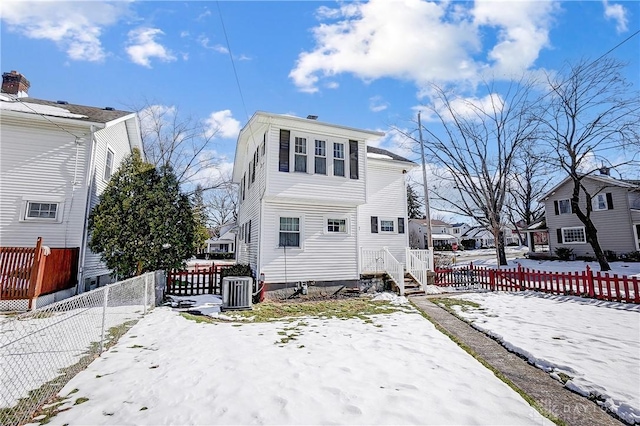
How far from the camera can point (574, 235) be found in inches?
987

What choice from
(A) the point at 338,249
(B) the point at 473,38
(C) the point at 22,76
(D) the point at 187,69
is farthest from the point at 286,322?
(C) the point at 22,76

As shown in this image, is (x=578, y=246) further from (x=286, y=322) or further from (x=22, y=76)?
(x=22, y=76)

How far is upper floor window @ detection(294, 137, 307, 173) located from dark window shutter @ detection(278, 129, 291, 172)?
0.38 metres

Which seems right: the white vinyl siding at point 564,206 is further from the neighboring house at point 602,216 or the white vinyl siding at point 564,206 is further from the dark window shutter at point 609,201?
the dark window shutter at point 609,201

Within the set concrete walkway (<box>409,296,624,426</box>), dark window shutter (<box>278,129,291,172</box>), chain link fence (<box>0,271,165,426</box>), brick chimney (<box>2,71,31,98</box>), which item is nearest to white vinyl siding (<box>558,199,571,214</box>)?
concrete walkway (<box>409,296,624,426</box>)

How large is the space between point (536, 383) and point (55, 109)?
655 inches

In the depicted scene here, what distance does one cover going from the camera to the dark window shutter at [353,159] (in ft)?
38.7

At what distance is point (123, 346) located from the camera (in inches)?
213

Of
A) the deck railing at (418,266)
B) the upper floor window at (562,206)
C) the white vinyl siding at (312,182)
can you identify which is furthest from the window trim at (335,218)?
the upper floor window at (562,206)

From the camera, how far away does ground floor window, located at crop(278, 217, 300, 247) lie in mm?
11078

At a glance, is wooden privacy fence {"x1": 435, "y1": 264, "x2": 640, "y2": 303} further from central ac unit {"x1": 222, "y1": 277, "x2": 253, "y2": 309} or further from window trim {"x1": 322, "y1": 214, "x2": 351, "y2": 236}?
central ac unit {"x1": 222, "y1": 277, "x2": 253, "y2": 309}

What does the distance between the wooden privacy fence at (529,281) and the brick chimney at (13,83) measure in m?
20.6

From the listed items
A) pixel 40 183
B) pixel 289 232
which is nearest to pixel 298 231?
pixel 289 232

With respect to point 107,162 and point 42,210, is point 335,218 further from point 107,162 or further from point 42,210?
point 42,210
